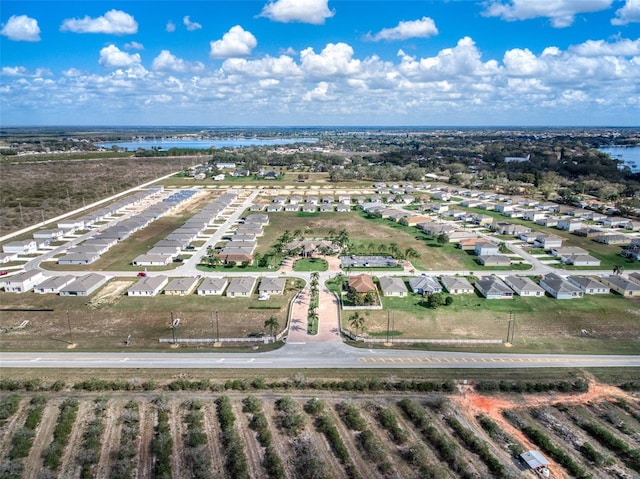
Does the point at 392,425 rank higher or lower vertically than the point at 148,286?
lower

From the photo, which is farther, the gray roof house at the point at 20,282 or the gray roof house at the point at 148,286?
the gray roof house at the point at 20,282

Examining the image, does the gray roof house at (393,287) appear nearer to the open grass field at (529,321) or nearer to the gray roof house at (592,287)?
the open grass field at (529,321)

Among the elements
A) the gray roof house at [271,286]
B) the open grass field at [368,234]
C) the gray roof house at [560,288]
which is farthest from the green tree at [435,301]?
the gray roof house at [271,286]

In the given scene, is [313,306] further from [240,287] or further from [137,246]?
[137,246]

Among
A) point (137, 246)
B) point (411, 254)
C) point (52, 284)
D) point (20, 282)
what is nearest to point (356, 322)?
point (411, 254)

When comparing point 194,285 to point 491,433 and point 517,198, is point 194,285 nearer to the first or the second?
point 491,433

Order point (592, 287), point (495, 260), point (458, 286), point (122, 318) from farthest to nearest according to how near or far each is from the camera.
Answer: point (495, 260) → point (458, 286) → point (592, 287) → point (122, 318)

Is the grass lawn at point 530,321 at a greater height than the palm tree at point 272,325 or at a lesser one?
lesser
